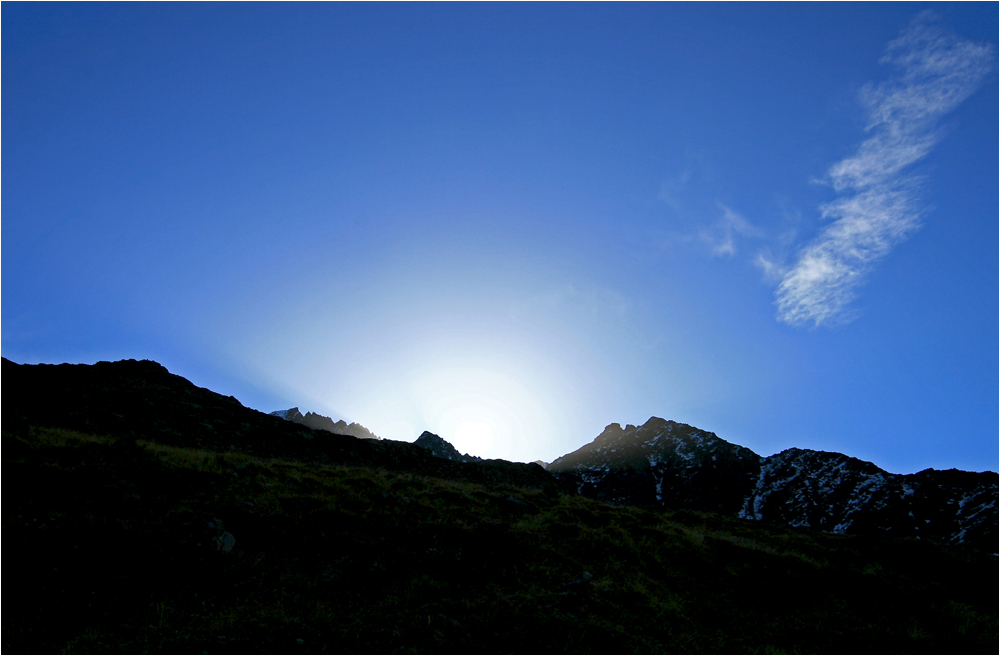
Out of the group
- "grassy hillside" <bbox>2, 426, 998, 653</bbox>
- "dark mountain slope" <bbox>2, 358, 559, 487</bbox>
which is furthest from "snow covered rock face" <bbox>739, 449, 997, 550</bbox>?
"dark mountain slope" <bbox>2, 358, 559, 487</bbox>

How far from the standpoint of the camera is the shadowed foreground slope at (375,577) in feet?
30.0

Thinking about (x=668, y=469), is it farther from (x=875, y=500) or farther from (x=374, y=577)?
(x=374, y=577)

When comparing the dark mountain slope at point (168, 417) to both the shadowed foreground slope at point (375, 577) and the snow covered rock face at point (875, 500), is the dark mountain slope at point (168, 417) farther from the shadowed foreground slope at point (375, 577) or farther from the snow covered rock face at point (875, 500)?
the snow covered rock face at point (875, 500)

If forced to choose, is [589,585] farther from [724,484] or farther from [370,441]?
[724,484]

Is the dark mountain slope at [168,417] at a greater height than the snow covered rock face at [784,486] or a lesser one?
lesser

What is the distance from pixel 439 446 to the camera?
82250 millimetres

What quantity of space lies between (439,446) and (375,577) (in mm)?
72005

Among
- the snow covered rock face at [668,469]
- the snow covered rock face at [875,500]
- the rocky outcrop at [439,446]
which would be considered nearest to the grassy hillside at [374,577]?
the snow covered rock face at [875,500]

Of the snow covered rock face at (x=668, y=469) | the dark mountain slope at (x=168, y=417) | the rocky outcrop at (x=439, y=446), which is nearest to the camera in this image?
the dark mountain slope at (x=168, y=417)

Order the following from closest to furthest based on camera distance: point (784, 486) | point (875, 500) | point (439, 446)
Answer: point (875, 500) → point (439, 446) → point (784, 486)

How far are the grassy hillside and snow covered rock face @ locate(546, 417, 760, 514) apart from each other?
2595 inches

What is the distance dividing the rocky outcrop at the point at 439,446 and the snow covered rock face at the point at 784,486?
19.4 metres

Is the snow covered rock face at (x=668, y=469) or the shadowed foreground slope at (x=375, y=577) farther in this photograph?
the snow covered rock face at (x=668, y=469)

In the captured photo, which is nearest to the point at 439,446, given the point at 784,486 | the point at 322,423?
the point at 322,423
